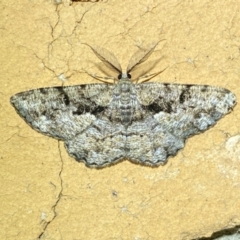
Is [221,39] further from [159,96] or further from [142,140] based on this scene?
[142,140]

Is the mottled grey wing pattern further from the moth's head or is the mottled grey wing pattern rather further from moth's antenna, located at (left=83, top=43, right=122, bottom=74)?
moth's antenna, located at (left=83, top=43, right=122, bottom=74)

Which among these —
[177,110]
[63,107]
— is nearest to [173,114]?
[177,110]

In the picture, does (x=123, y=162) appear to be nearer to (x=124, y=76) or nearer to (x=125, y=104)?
(x=125, y=104)

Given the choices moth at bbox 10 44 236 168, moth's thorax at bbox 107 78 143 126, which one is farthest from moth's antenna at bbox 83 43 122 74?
moth's thorax at bbox 107 78 143 126

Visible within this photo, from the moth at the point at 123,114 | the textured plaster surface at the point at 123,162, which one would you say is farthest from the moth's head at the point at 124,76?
the textured plaster surface at the point at 123,162

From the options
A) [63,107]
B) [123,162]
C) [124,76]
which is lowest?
[123,162]
